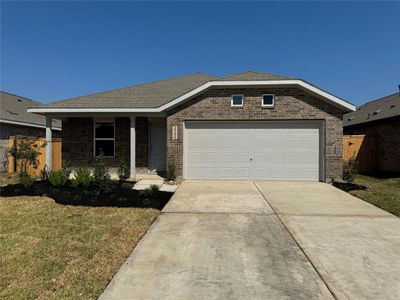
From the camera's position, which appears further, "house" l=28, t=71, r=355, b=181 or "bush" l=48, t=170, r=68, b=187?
"house" l=28, t=71, r=355, b=181

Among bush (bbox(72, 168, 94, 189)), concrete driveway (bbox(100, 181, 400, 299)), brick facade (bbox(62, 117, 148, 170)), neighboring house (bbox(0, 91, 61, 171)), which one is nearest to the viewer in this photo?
concrete driveway (bbox(100, 181, 400, 299))

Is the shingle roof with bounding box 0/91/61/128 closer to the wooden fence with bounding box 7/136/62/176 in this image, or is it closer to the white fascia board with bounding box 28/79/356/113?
the wooden fence with bounding box 7/136/62/176

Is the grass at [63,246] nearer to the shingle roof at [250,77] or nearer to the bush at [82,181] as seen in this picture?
the bush at [82,181]

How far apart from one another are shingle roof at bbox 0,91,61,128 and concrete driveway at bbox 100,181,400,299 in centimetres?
1448

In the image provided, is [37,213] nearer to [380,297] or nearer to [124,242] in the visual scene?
[124,242]

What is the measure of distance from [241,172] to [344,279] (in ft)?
29.6

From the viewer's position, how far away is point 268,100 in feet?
41.5

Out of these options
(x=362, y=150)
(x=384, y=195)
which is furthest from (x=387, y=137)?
(x=384, y=195)

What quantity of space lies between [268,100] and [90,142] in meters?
8.64

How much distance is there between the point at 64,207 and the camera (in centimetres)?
760

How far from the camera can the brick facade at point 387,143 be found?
15455mm

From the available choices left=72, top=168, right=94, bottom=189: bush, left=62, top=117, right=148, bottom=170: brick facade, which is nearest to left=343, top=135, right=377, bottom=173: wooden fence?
left=62, top=117, right=148, bottom=170: brick facade

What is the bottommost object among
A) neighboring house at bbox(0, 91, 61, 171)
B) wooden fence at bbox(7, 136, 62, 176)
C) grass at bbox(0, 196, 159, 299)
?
grass at bbox(0, 196, 159, 299)

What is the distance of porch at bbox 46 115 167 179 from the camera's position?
14.3 metres
